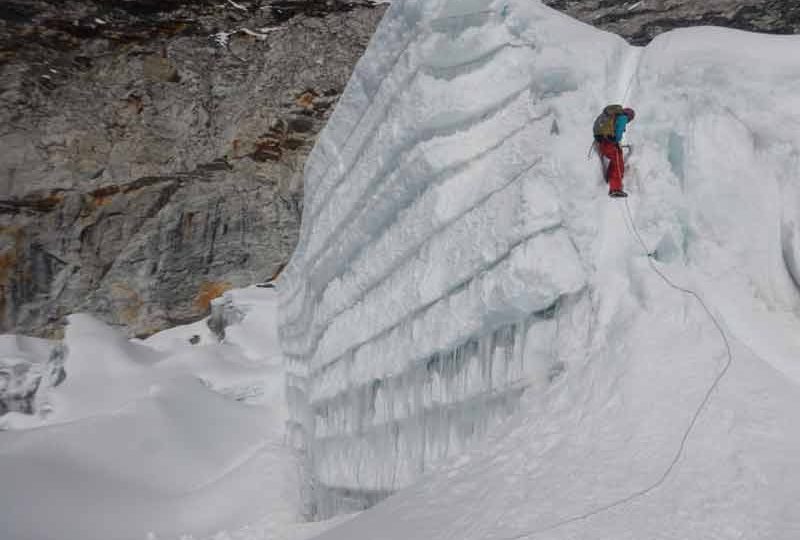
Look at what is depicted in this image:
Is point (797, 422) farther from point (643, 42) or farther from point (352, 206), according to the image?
point (643, 42)

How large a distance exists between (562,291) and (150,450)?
20.1 feet

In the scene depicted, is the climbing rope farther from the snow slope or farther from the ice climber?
the ice climber

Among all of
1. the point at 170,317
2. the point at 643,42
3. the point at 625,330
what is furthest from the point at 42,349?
the point at 643,42

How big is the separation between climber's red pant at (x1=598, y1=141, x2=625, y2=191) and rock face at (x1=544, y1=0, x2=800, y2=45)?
524 inches

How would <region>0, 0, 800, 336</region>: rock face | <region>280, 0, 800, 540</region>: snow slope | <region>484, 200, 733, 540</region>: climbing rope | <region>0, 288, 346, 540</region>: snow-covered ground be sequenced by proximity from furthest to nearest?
<region>0, 0, 800, 336</region>: rock face
<region>0, 288, 346, 540</region>: snow-covered ground
<region>280, 0, 800, 540</region>: snow slope
<region>484, 200, 733, 540</region>: climbing rope

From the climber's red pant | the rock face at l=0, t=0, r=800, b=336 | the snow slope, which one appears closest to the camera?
the snow slope

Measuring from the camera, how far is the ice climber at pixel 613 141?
3709 mm

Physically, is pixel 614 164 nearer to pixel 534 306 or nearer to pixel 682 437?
pixel 534 306

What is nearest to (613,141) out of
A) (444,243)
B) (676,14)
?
(444,243)

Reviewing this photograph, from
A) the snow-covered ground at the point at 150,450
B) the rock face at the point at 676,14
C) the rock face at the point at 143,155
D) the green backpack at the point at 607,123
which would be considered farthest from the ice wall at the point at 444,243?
the rock face at the point at 676,14

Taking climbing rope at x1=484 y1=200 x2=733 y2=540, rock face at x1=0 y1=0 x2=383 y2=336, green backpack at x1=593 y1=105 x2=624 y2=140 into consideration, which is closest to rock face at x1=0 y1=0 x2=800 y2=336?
rock face at x1=0 y1=0 x2=383 y2=336

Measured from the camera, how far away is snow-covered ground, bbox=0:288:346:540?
21.4ft

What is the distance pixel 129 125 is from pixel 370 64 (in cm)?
1164

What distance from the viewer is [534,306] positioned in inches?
143
